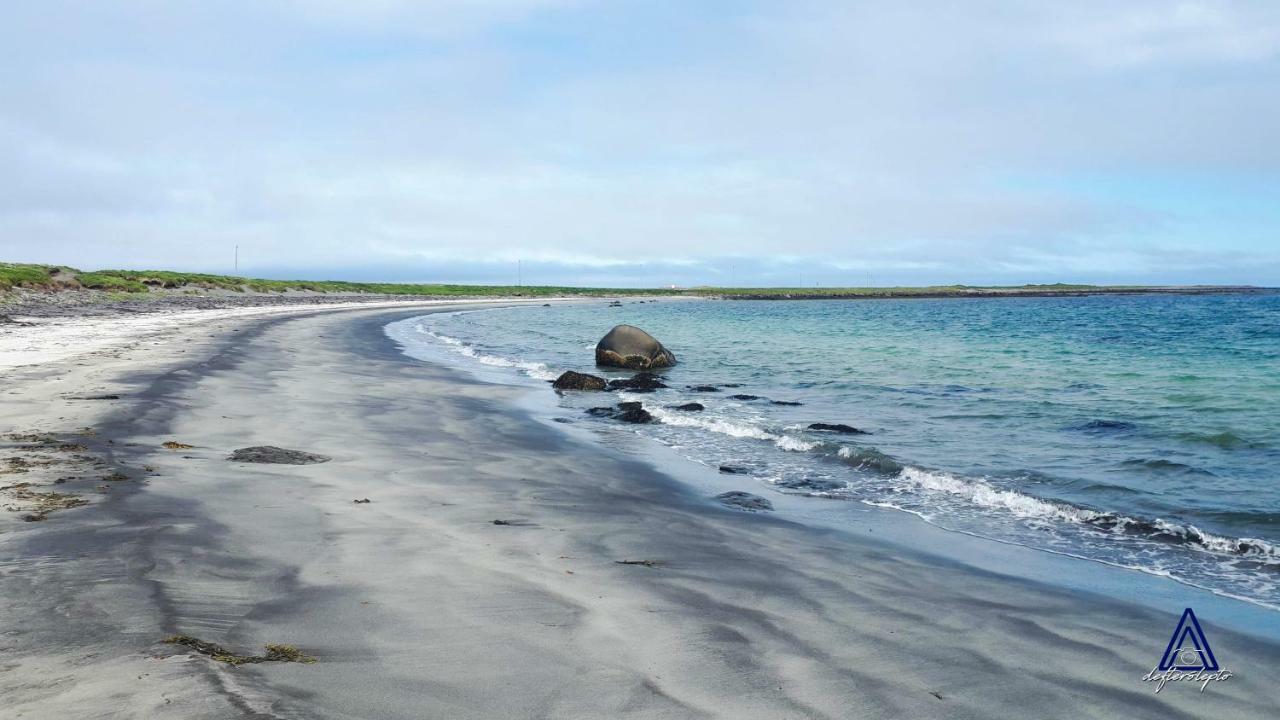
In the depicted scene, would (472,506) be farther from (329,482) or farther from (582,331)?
(582,331)

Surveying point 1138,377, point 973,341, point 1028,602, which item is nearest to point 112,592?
point 1028,602

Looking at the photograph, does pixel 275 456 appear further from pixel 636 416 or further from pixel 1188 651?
pixel 1188 651

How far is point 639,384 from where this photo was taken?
21812mm

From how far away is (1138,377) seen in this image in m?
24.1

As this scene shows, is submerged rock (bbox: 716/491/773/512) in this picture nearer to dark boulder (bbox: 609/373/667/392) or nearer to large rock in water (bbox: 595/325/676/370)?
dark boulder (bbox: 609/373/667/392)

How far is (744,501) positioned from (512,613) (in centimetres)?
486

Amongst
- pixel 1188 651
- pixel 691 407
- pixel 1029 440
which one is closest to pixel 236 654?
pixel 1188 651

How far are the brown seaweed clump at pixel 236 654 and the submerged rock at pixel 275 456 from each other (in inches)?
224

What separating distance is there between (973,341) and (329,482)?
3907 centimetres

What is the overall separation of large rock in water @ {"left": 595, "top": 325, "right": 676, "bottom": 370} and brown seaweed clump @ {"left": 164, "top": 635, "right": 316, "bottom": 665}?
2254cm

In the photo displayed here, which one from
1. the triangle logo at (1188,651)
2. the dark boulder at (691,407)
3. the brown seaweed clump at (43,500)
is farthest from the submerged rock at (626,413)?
the triangle logo at (1188,651)

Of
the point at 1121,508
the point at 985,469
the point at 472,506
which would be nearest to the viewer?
the point at 472,506

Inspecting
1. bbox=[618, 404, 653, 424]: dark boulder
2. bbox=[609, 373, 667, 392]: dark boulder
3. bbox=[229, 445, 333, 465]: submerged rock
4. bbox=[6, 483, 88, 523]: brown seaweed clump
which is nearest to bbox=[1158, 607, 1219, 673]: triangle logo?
bbox=[6, 483, 88, 523]: brown seaweed clump

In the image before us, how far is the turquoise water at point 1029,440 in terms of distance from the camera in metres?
8.67
